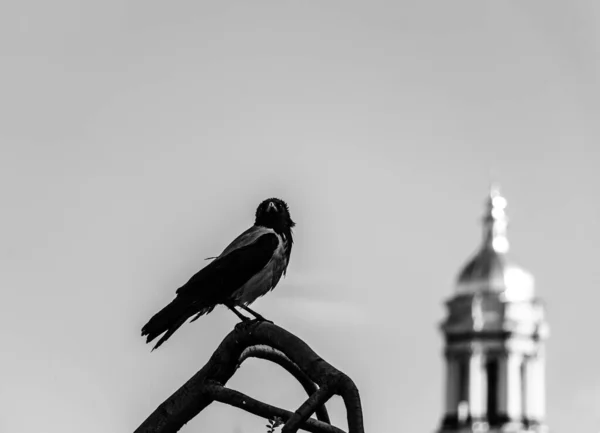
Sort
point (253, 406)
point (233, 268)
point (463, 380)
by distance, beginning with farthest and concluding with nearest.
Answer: point (463, 380)
point (233, 268)
point (253, 406)

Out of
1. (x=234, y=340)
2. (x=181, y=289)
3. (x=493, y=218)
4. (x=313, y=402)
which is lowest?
(x=313, y=402)

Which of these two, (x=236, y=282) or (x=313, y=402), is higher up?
(x=236, y=282)

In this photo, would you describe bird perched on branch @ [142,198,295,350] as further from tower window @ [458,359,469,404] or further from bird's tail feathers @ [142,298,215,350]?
tower window @ [458,359,469,404]

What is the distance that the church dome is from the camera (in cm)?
14888

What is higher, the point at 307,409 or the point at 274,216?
the point at 274,216

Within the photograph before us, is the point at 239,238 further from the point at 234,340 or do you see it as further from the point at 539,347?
the point at 539,347

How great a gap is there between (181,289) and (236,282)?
1.39 ft

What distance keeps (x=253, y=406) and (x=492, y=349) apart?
140536 millimetres

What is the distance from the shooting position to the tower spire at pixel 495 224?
14612 cm

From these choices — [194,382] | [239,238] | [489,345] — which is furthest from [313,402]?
[489,345]

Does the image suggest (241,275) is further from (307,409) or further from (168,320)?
(307,409)

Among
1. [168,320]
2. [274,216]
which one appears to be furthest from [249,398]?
[274,216]

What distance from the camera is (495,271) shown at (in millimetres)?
154625

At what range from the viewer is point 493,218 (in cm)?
14662
